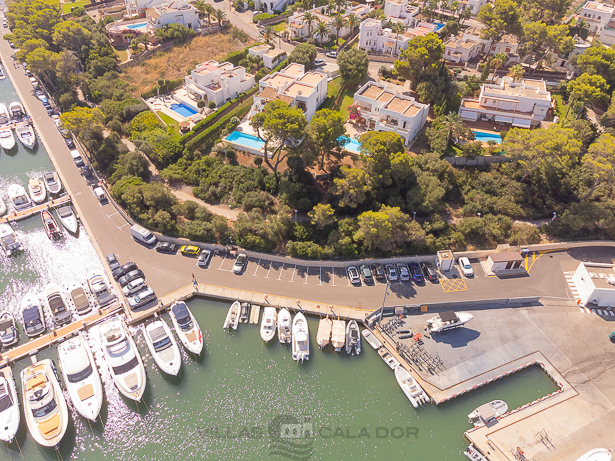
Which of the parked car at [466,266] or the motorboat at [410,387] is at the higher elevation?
the parked car at [466,266]

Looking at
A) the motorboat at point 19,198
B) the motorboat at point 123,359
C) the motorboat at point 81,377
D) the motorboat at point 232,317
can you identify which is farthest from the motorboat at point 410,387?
the motorboat at point 19,198

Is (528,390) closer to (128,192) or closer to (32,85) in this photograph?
(128,192)

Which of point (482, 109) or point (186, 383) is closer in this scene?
point (186, 383)

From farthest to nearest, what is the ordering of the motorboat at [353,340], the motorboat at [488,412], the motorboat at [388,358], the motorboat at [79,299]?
the motorboat at [79,299] < the motorboat at [353,340] < the motorboat at [388,358] < the motorboat at [488,412]

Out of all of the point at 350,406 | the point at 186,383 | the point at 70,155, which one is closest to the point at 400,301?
the point at 350,406

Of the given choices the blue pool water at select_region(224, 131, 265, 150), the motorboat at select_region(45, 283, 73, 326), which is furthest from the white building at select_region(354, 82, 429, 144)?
the motorboat at select_region(45, 283, 73, 326)

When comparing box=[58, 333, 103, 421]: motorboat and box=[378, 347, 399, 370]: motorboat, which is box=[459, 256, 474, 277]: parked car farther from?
box=[58, 333, 103, 421]: motorboat

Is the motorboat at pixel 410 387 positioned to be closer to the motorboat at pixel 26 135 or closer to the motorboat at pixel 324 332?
the motorboat at pixel 324 332
